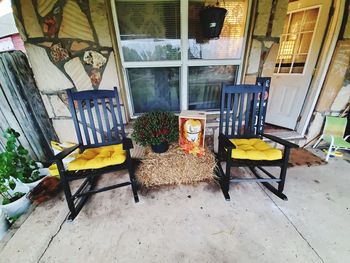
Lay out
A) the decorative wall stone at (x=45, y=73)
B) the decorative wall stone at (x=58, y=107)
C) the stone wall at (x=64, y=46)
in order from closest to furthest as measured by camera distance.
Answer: the stone wall at (x=64, y=46)
the decorative wall stone at (x=45, y=73)
the decorative wall stone at (x=58, y=107)

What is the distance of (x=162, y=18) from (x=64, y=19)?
105 cm

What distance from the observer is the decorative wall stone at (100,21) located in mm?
1717

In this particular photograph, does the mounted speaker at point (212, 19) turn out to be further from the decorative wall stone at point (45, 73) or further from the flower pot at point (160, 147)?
the decorative wall stone at point (45, 73)

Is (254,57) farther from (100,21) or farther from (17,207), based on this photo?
(17,207)

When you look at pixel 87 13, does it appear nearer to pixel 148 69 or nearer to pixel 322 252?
pixel 148 69

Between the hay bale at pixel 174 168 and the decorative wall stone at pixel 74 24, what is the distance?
1481mm

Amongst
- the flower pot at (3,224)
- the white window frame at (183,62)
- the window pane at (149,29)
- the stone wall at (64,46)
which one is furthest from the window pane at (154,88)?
the flower pot at (3,224)

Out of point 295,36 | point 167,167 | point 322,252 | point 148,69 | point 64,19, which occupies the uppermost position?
point 64,19

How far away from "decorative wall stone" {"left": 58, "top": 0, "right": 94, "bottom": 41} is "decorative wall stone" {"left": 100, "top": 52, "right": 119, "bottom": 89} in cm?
29

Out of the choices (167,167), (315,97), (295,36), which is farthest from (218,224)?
(295,36)

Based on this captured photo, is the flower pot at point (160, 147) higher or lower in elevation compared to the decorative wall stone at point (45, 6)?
lower

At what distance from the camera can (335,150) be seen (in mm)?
2395

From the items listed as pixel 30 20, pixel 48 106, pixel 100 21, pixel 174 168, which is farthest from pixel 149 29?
pixel 174 168

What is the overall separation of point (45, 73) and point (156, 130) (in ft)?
4.78
